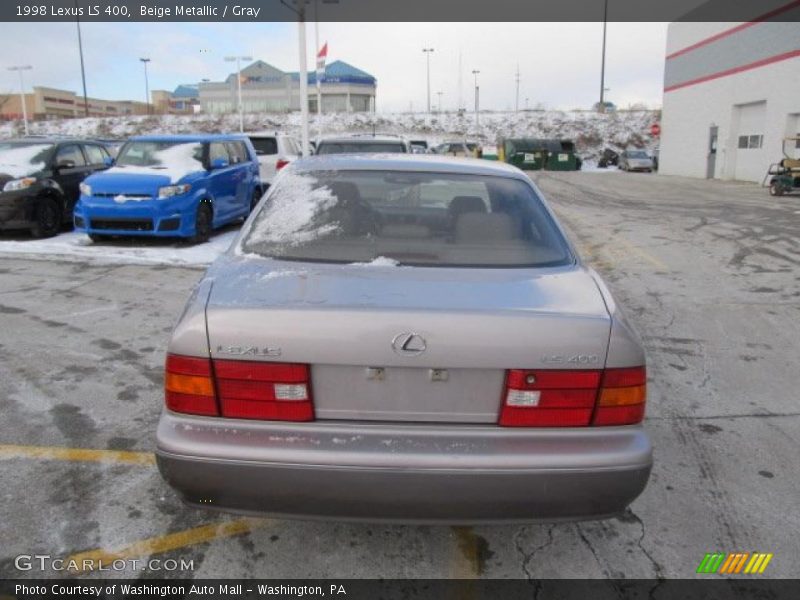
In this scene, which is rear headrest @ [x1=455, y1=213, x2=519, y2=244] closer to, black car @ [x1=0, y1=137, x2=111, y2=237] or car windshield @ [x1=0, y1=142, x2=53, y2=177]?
black car @ [x1=0, y1=137, x2=111, y2=237]

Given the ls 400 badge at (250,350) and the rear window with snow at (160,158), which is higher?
the rear window with snow at (160,158)

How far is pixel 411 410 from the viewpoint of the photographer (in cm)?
227

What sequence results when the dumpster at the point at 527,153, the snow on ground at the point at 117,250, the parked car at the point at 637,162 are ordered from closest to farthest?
the snow on ground at the point at 117,250 → the parked car at the point at 637,162 → the dumpster at the point at 527,153

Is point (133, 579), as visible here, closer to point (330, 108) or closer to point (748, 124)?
point (748, 124)

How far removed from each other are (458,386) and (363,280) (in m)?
0.57

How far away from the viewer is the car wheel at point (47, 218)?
33.5ft

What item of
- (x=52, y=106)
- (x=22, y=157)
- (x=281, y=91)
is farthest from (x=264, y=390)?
(x=52, y=106)

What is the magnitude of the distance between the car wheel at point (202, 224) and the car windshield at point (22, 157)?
281cm

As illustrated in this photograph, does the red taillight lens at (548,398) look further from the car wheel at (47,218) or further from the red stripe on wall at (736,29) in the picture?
the red stripe on wall at (736,29)

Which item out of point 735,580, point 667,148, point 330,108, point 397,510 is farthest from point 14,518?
point 330,108

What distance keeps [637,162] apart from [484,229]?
39.2 metres

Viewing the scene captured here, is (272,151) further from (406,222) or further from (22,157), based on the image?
(406,222)

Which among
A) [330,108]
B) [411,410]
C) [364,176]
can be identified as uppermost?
[330,108]

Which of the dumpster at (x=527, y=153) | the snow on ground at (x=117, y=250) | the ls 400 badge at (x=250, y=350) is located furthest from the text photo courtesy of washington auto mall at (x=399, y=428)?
the dumpster at (x=527, y=153)
